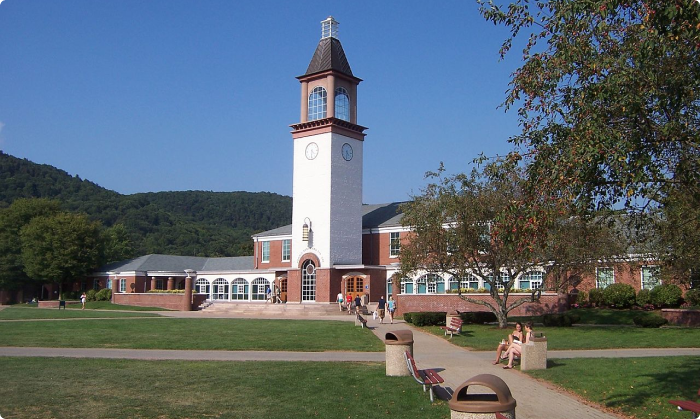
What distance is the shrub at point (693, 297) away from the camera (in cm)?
3004

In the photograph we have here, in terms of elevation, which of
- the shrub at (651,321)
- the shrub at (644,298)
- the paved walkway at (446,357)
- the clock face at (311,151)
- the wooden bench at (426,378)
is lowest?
the paved walkway at (446,357)

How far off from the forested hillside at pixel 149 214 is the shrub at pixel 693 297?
71.0 meters

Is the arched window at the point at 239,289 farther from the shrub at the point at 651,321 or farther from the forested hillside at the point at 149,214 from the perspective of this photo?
the forested hillside at the point at 149,214

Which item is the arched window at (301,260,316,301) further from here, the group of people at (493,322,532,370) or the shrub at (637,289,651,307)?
the group of people at (493,322,532,370)

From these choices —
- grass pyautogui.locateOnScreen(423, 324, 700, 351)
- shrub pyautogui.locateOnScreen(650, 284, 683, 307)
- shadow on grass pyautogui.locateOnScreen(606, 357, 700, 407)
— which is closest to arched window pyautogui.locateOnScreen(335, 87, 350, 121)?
grass pyautogui.locateOnScreen(423, 324, 700, 351)

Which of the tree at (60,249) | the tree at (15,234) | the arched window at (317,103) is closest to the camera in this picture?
the arched window at (317,103)

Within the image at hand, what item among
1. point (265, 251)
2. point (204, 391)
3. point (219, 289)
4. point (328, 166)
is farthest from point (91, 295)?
point (204, 391)

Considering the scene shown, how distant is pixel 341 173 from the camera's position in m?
50.1

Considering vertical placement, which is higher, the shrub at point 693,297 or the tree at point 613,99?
the tree at point 613,99

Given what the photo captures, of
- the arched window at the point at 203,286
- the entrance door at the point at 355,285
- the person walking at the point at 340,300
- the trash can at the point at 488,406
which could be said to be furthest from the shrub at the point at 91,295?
the trash can at the point at 488,406

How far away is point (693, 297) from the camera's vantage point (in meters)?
32.7

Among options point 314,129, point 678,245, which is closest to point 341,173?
point 314,129

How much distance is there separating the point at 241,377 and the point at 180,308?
41178mm

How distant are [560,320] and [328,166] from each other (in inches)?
903
